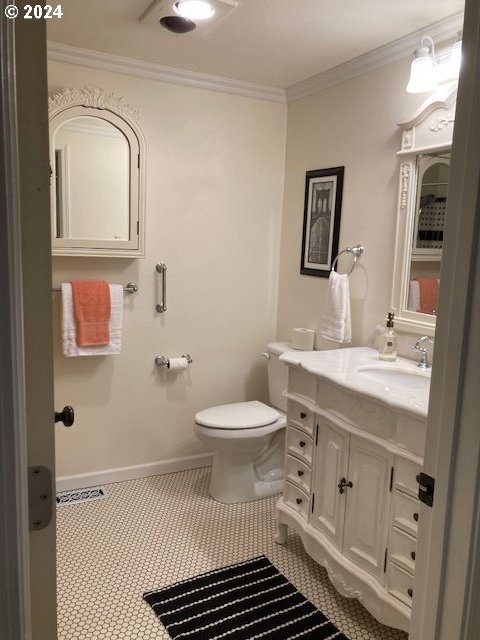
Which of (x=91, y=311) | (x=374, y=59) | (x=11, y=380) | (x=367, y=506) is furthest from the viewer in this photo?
(x=91, y=311)

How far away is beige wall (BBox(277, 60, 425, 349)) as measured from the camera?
8.15 feet

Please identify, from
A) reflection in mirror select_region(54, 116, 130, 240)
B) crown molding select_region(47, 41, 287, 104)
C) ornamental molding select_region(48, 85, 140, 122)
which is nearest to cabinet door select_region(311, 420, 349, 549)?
reflection in mirror select_region(54, 116, 130, 240)

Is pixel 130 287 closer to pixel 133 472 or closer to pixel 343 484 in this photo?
pixel 133 472

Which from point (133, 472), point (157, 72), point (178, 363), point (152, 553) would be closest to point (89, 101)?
point (157, 72)

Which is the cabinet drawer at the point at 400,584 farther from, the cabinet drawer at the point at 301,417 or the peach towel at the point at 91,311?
the peach towel at the point at 91,311

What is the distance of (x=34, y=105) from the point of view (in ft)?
2.38

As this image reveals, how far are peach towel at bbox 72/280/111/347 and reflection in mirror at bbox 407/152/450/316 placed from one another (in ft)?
5.06

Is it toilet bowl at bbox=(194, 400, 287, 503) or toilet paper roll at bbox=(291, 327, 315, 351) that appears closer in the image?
toilet bowl at bbox=(194, 400, 287, 503)

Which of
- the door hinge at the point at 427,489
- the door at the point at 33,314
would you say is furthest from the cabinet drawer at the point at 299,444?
the door at the point at 33,314

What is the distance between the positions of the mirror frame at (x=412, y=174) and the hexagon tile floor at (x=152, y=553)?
119cm

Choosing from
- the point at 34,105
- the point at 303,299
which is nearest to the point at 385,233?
the point at 303,299

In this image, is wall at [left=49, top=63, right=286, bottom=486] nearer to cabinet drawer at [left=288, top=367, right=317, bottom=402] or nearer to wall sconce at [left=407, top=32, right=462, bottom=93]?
cabinet drawer at [left=288, top=367, right=317, bottom=402]

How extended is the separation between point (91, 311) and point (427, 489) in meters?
2.09

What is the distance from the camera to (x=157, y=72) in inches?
112
